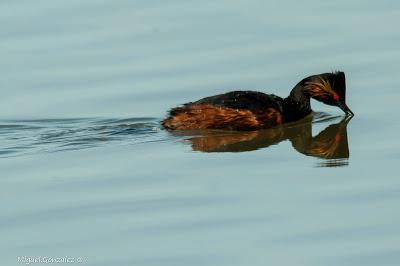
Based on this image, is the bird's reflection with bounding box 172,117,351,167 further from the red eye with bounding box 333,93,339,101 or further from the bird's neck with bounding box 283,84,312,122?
the red eye with bounding box 333,93,339,101

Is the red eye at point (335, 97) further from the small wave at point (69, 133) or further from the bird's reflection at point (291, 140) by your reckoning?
the small wave at point (69, 133)

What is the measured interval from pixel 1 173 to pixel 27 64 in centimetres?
371

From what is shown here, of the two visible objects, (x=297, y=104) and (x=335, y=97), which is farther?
(x=335, y=97)

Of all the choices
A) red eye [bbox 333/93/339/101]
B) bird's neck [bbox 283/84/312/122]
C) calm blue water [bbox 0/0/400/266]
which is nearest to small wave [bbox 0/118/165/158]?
calm blue water [bbox 0/0/400/266]

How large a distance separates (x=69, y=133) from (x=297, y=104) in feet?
7.75

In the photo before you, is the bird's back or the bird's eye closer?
the bird's back

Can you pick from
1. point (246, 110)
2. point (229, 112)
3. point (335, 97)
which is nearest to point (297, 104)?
point (335, 97)

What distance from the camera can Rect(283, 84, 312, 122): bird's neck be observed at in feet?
43.4

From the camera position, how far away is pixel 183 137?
41.4 feet

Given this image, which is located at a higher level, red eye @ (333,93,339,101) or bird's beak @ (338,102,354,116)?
red eye @ (333,93,339,101)

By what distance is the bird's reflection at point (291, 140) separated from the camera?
11.9m

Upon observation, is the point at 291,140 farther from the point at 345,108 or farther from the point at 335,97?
the point at 335,97

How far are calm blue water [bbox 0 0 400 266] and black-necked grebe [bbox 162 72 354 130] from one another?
0.54ft

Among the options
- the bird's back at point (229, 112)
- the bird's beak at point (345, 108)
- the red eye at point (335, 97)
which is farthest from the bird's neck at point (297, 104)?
the bird's beak at point (345, 108)
